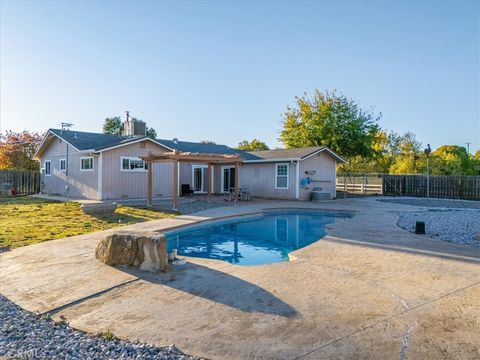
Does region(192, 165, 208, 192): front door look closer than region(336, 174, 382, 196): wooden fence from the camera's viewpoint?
Yes

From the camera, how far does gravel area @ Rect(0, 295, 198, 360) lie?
3064 mm

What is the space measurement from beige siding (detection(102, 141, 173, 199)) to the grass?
261cm

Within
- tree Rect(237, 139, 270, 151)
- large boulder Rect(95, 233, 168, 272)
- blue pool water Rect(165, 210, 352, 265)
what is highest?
tree Rect(237, 139, 270, 151)

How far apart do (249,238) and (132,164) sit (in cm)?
996

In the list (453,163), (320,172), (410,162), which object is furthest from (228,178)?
(410,162)

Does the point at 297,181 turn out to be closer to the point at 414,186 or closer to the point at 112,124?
the point at 414,186

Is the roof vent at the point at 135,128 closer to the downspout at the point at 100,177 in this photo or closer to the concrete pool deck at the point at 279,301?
the downspout at the point at 100,177

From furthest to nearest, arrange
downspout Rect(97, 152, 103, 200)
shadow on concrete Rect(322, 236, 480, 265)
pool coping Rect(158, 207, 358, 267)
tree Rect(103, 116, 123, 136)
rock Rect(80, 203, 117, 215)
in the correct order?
tree Rect(103, 116, 123, 136) < downspout Rect(97, 152, 103, 200) < rock Rect(80, 203, 117, 215) < shadow on concrete Rect(322, 236, 480, 265) < pool coping Rect(158, 207, 358, 267)

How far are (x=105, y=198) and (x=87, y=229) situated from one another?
7731 mm

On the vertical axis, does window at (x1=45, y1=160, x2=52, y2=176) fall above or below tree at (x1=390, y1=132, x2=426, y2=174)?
below

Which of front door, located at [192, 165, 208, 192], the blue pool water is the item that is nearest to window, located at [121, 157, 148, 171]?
front door, located at [192, 165, 208, 192]

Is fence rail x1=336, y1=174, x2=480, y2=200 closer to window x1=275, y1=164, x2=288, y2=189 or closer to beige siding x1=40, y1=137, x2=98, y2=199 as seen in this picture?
window x1=275, y1=164, x2=288, y2=189

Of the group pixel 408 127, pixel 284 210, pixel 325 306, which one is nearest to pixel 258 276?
pixel 325 306

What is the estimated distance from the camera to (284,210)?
15430mm
